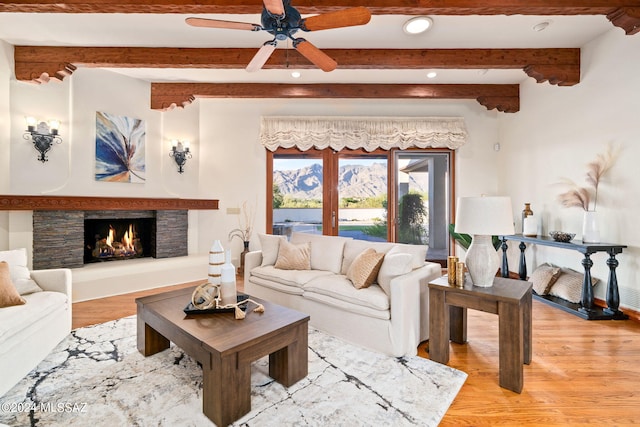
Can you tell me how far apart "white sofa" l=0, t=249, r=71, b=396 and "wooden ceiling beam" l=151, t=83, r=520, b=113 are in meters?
3.00

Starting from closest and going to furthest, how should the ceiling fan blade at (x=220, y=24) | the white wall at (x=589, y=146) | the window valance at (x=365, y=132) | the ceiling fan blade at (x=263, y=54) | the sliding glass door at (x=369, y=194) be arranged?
the ceiling fan blade at (x=220, y=24), the ceiling fan blade at (x=263, y=54), the white wall at (x=589, y=146), the window valance at (x=365, y=132), the sliding glass door at (x=369, y=194)

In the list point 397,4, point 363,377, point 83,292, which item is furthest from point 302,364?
point 83,292

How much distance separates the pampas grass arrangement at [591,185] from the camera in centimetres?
327

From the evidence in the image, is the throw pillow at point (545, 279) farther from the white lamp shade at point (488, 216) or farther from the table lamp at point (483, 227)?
the white lamp shade at point (488, 216)

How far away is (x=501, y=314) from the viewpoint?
190cm

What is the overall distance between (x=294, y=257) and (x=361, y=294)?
1.06m

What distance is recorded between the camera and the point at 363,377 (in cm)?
200

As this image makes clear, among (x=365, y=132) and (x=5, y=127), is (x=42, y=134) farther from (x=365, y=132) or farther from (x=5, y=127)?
(x=365, y=132)

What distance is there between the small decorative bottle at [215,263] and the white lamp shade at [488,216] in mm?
1789

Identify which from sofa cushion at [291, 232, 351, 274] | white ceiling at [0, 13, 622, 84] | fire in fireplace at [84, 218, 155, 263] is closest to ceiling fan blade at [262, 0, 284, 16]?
white ceiling at [0, 13, 622, 84]

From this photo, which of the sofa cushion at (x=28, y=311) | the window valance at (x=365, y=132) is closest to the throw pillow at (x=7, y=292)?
the sofa cushion at (x=28, y=311)

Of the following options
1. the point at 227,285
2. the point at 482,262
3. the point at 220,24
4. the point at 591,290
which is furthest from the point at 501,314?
A: the point at 220,24

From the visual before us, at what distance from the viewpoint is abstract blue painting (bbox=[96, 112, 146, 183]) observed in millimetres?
4117

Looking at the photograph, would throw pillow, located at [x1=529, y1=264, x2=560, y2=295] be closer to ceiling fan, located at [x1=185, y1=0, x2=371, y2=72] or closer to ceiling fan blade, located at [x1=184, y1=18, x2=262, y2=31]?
ceiling fan, located at [x1=185, y1=0, x2=371, y2=72]
